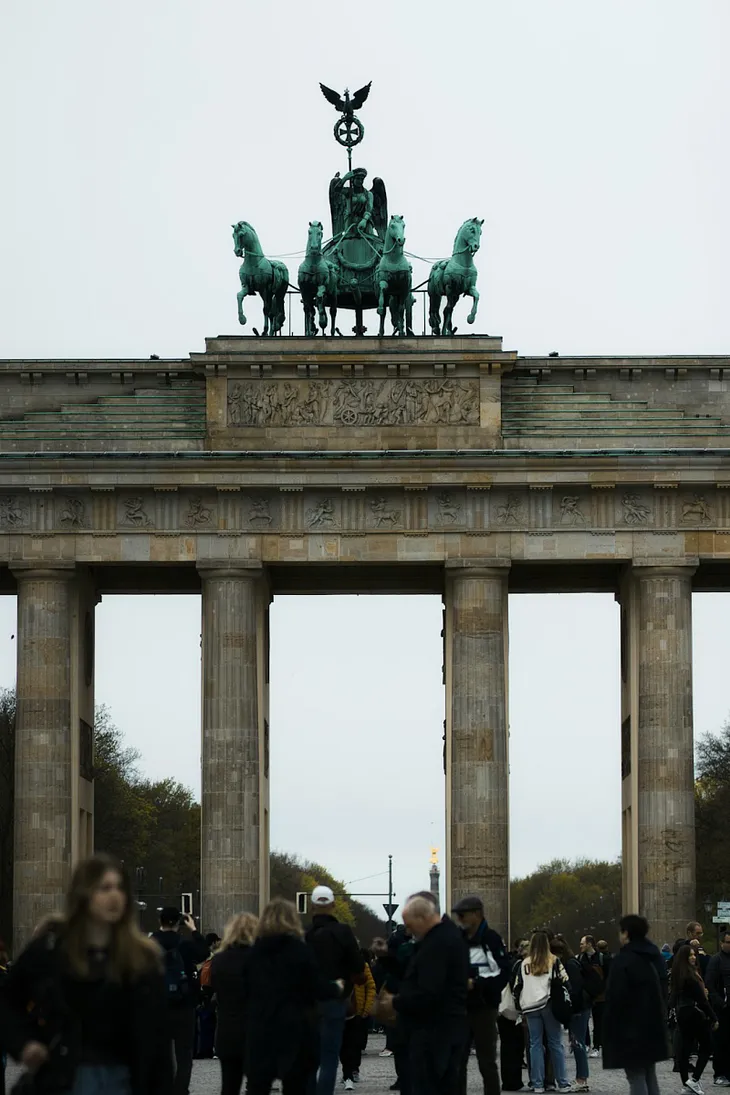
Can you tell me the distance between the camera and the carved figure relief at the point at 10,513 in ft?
199

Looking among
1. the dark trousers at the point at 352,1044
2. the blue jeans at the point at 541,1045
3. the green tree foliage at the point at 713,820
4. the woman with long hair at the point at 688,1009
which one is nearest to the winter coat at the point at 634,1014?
the dark trousers at the point at 352,1044

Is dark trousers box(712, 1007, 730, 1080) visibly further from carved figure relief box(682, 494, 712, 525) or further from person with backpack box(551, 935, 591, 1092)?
carved figure relief box(682, 494, 712, 525)

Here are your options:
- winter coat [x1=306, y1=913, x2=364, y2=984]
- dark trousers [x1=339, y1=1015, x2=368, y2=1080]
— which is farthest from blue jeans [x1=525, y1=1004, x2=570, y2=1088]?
winter coat [x1=306, y1=913, x2=364, y2=984]

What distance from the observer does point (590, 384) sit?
2418 inches

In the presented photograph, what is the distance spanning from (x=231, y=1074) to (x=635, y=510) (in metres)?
39.7

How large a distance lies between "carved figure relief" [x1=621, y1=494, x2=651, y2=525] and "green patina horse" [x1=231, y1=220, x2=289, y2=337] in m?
9.98

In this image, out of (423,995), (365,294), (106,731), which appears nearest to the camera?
(423,995)

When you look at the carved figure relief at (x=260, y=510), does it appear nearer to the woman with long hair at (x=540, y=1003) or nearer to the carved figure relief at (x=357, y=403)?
the carved figure relief at (x=357, y=403)

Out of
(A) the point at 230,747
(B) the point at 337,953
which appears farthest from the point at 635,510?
(B) the point at 337,953

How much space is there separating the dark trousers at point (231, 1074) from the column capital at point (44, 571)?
1526 inches

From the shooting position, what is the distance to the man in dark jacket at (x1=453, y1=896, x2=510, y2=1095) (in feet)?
77.9

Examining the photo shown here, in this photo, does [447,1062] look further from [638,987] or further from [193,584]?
[193,584]

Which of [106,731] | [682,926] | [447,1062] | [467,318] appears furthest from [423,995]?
[106,731]

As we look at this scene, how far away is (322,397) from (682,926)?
625 inches
